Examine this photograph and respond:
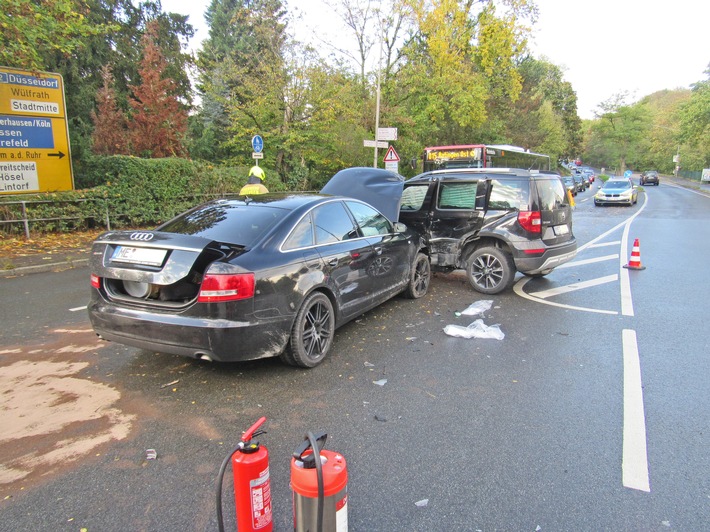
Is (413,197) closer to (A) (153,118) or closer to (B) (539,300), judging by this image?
(B) (539,300)

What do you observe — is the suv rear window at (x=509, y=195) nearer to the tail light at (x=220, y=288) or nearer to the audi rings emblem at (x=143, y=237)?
the tail light at (x=220, y=288)

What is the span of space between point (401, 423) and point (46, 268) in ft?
27.5

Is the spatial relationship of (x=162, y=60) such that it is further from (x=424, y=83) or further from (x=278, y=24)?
(x=424, y=83)

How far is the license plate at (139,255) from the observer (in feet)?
11.9

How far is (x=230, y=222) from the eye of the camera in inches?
169

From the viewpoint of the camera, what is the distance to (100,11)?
2242 centimetres

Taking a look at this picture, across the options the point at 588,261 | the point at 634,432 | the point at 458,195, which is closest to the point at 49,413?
the point at 634,432

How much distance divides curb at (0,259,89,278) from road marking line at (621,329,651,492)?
9536mm

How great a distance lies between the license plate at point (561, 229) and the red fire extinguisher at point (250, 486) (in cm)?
631

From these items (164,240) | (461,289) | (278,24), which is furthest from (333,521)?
(278,24)

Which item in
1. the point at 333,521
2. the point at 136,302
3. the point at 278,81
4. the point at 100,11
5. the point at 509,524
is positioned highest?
the point at 100,11

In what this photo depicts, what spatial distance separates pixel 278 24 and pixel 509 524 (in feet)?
69.5

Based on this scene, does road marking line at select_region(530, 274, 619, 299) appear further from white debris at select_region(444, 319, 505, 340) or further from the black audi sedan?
the black audi sedan

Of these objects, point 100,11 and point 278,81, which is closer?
point 278,81
